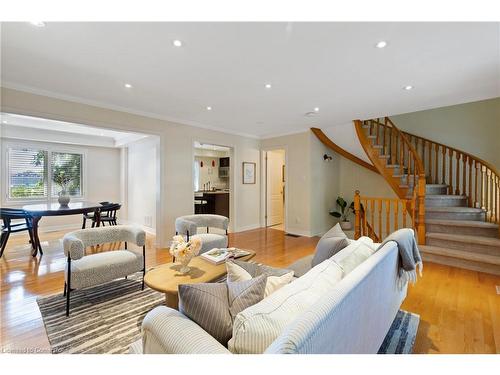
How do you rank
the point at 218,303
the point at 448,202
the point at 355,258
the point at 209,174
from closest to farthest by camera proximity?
1. the point at 218,303
2. the point at 355,258
3. the point at 448,202
4. the point at 209,174

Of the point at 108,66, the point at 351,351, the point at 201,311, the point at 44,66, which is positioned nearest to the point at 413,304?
the point at 351,351

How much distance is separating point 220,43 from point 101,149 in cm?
576

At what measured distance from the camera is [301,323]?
0.79m

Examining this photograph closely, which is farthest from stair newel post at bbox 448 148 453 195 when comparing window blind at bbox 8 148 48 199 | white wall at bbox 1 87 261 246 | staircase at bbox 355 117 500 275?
window blind at bbox 8 148 48 199

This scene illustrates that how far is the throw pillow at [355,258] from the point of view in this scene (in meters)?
1.55

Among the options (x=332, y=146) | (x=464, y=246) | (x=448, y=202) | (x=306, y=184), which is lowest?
(x=464, y=246)

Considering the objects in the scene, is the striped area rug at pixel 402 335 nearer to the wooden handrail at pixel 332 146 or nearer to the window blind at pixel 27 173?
the wooden handrail at pixel 332 146

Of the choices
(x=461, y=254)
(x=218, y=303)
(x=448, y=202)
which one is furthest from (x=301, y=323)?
(x=448, y=202)

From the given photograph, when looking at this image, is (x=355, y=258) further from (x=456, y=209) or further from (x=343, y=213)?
(x=343, y=213)

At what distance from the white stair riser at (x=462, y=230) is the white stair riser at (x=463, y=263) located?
0.53m

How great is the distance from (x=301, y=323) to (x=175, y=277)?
1409 mm

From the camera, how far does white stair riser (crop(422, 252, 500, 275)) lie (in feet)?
10.4

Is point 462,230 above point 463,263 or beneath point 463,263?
above
